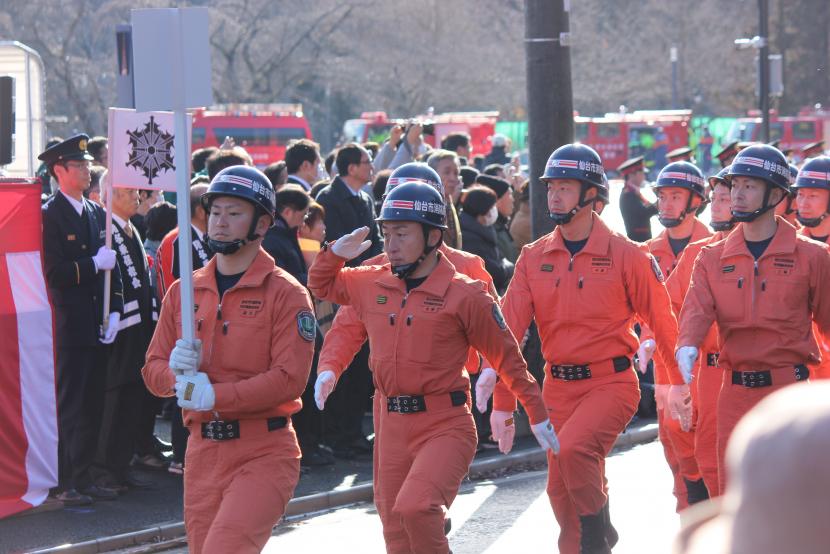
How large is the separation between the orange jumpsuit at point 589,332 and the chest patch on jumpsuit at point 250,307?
68.8 inches

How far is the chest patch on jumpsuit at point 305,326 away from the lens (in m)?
5.79

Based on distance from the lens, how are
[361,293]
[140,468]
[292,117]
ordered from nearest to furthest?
[361,293] < [140,468] < [292,117]

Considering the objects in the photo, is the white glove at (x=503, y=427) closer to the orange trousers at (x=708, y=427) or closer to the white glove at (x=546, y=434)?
the white glove at (x=546, y=434)

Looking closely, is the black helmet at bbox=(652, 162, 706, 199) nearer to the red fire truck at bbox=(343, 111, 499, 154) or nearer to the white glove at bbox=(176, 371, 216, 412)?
the white glove at bbox=(176, 371, 216, 412)

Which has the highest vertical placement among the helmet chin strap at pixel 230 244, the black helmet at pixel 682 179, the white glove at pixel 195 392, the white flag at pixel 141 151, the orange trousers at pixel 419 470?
the white flag at pixel 141 151

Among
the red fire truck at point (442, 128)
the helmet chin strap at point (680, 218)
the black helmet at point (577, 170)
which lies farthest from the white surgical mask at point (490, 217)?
the red fire truck at point (442, 128)

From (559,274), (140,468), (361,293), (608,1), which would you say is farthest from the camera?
(608,1)

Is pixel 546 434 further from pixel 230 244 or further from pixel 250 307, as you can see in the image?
pixel 230 244

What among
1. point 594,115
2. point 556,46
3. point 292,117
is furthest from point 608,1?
point 556,46

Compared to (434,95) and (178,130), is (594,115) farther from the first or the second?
(178,130)

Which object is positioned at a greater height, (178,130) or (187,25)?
(187,25)

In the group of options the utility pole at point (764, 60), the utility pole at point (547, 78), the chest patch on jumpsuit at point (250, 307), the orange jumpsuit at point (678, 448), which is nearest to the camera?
the chest patch on jumpsuit at point (250, 307)

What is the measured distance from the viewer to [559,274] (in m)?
7.29

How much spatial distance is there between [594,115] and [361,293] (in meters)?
54.1
